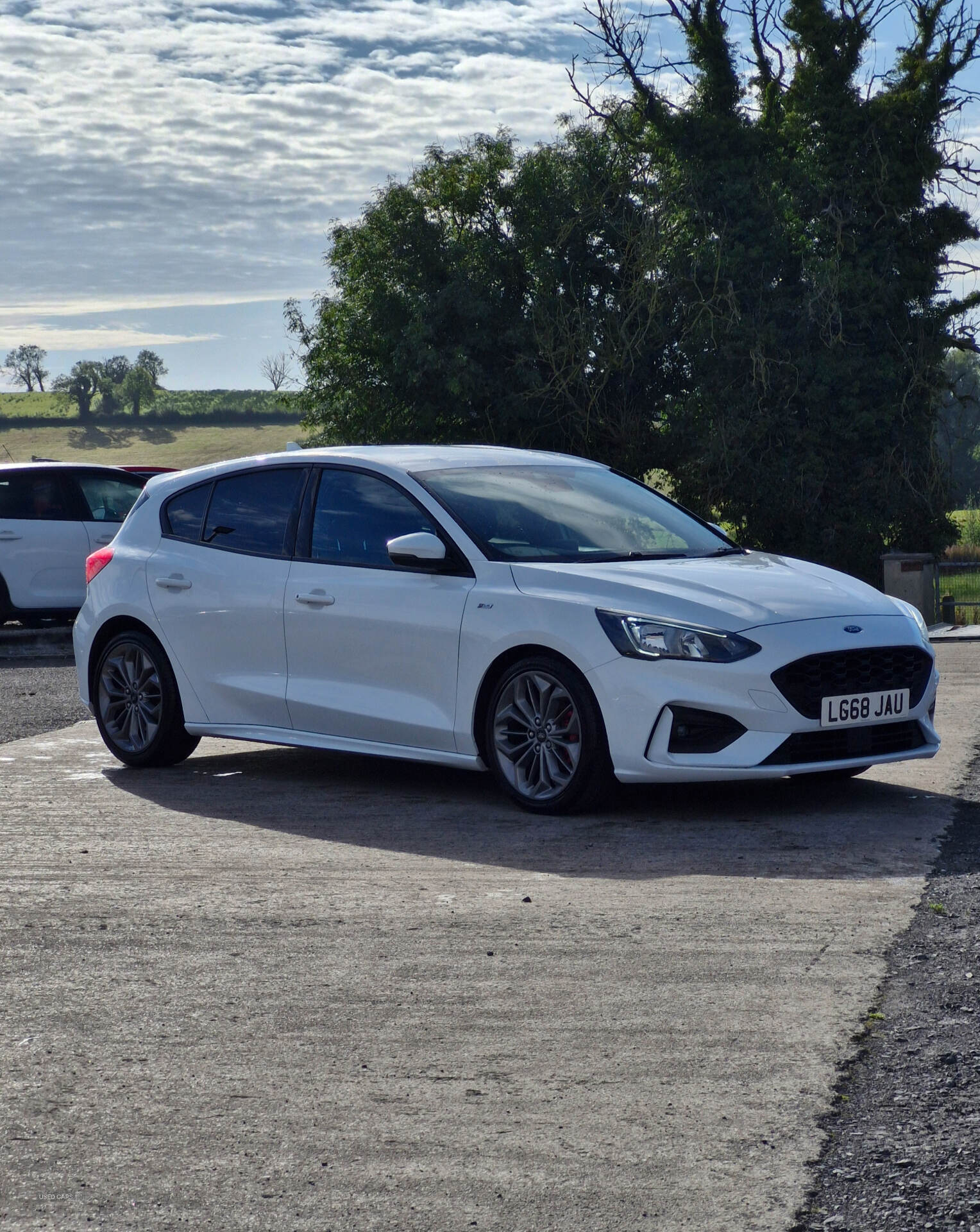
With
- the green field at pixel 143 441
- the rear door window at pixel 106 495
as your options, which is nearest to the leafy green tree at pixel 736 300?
the rear door window at pixel 106 495

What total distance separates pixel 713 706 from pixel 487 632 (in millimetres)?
1105

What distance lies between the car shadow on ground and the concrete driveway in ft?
0.09

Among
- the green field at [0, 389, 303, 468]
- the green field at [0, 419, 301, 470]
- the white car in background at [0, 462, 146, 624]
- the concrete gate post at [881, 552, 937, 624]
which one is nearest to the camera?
the white car in background at [0, 462, 146, 624]

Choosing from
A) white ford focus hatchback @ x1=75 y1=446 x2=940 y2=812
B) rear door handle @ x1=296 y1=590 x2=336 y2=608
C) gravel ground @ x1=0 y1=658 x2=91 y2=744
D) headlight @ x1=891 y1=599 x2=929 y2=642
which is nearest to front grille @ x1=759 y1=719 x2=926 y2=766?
white ford focus hatchback @ x1=75 y1=446 x2=940 y2=812

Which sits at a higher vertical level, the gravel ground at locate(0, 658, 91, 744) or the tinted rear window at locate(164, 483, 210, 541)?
the tinted rear window at locate(164, 483, 210, 541)

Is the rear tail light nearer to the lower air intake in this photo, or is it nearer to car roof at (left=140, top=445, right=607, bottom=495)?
car roof at (left=140, top=445, right=607, bottom=495)

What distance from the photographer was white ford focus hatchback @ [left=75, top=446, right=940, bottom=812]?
699 cm

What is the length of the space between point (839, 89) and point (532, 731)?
36064mm

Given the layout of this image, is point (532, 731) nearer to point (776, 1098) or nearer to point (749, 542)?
point (776, 1098)

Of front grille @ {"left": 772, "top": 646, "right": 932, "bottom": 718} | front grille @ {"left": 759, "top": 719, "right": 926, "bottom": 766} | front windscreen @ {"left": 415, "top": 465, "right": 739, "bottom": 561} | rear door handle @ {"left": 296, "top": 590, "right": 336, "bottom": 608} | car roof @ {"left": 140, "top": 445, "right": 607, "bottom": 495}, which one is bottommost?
front grille @ {"left": 759, "top": 719, "right": 926, "bottom": 766}

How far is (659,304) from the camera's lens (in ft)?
133

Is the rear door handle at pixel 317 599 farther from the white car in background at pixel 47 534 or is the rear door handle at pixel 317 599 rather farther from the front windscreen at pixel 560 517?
the white car in background at pixel 47 534

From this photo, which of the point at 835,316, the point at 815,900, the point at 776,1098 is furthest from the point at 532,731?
the point at 835,316

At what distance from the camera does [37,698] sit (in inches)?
509
